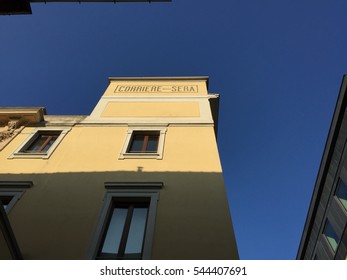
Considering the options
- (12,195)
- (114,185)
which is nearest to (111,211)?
(114,185)

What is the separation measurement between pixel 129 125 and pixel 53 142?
3.37 m

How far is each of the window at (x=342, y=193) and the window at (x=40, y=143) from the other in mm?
18573

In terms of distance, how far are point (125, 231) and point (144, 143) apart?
461cm

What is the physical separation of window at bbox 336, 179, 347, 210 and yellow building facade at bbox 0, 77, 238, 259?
41.4 feet

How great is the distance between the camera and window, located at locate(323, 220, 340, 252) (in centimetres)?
1861

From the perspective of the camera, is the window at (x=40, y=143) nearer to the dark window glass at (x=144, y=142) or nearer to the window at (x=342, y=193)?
the dark window glass at (x=144, y=142)

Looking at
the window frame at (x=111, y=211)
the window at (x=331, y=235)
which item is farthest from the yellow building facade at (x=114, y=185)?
the window at (x=331, y=235)

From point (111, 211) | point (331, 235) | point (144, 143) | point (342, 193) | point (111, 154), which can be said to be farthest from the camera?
point (331, 235)

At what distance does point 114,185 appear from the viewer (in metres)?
7.98

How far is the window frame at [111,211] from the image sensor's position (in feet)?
20.0

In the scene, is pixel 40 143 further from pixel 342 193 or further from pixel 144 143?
pixel 342 193

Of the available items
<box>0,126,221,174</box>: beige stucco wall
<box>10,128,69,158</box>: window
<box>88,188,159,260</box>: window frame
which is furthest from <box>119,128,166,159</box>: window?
<box>10,128,69,158</box>: window

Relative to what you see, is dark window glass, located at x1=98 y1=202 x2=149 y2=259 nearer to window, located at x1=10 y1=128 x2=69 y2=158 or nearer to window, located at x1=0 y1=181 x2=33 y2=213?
window, located at x1=0 y1=181 x2=33 y2=213
